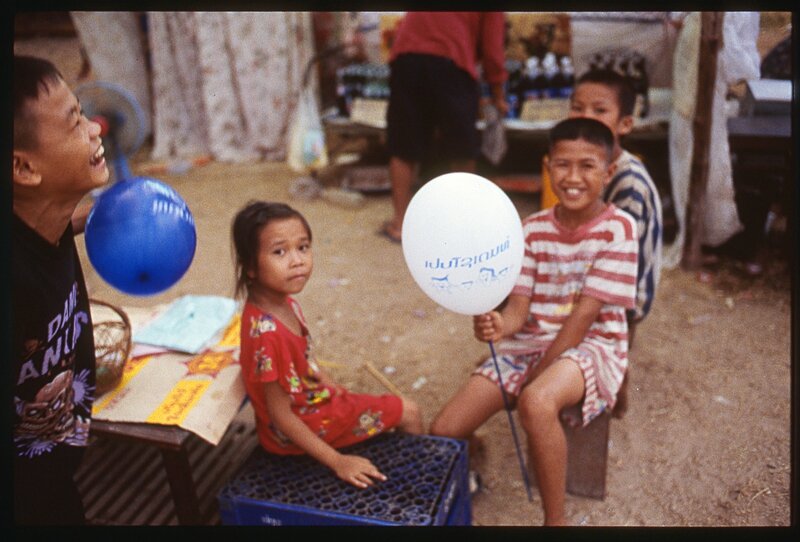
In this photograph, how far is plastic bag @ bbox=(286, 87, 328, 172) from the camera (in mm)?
6094

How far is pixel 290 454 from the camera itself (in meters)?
2.30

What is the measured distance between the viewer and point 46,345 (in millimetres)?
1538

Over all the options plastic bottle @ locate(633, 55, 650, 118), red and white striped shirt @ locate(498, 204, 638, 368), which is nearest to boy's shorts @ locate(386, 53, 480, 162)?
plastic bottle @ locate(633, 55, 650, 118)

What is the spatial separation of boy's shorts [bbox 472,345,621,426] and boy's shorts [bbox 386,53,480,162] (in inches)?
94.8

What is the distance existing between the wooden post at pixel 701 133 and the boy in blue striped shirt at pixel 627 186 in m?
1.20

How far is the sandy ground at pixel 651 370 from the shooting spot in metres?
2.54

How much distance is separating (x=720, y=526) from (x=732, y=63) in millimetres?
2701

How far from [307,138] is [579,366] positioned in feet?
14.4

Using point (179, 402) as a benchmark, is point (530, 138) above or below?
above

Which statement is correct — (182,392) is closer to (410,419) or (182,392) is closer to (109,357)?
(109,357)

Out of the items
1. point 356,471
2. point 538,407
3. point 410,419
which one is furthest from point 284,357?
point 538,407

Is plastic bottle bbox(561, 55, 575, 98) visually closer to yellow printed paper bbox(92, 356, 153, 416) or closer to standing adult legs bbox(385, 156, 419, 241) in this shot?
standing adult legs bbox(385, 156, 419, 241)

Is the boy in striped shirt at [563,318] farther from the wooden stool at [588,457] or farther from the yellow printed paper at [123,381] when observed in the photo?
the yellow printed paper at [123,381]
